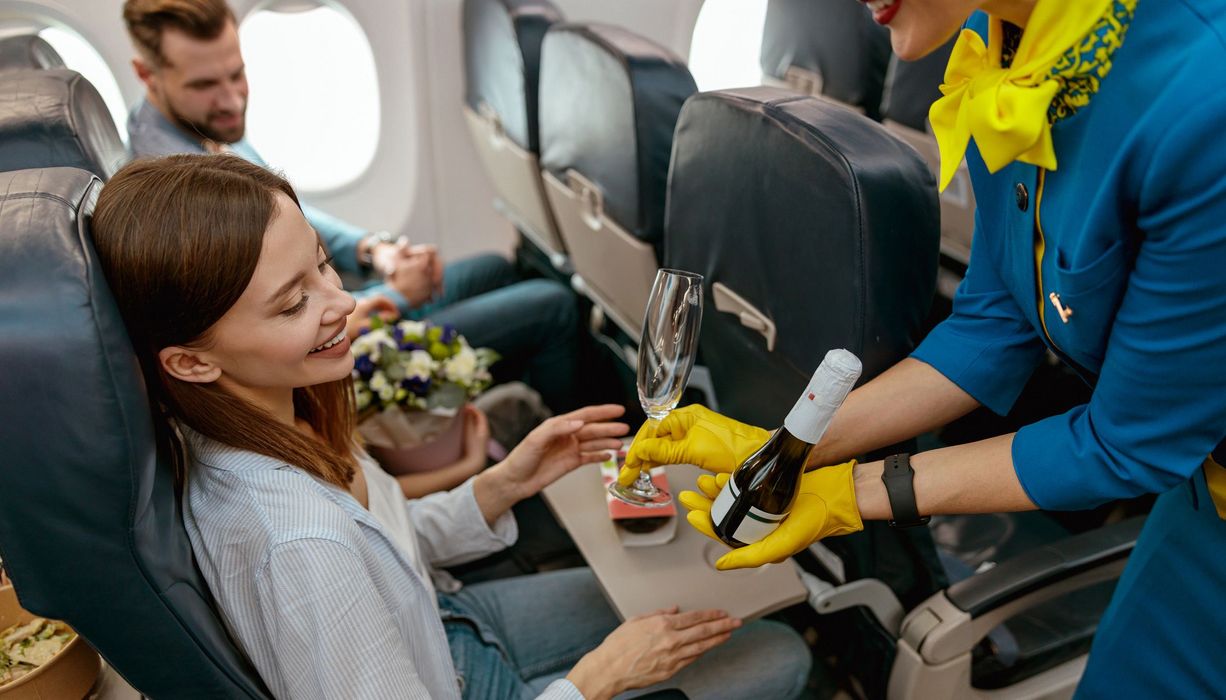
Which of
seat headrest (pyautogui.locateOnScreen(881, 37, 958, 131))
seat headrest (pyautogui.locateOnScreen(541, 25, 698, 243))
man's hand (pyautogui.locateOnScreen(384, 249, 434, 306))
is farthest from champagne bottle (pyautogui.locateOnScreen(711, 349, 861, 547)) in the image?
man's hand (pyautogui.locateOnScreen(384, 249, 434, 306))

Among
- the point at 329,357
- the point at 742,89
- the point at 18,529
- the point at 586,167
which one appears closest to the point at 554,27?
the point at 586,167

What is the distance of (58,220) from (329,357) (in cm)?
43

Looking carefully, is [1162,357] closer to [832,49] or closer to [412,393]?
Answer: [412,393]

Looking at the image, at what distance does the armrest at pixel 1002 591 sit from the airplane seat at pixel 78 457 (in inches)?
43.1

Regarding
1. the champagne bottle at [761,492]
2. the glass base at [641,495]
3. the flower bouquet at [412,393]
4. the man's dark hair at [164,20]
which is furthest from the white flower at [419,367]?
the man's dark hair at [164,20]

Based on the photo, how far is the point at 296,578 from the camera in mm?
1110

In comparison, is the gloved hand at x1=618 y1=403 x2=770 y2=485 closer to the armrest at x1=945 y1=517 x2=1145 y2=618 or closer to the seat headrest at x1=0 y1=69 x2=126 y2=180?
the armrest at x1=945 y1=517 x2=1145 y2=618

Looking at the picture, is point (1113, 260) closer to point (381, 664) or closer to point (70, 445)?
point (381, 664)

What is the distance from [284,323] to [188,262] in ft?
0.51

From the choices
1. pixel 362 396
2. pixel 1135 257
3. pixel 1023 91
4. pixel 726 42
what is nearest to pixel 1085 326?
pixel 1135 257

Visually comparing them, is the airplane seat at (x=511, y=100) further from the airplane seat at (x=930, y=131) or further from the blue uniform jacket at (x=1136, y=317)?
the blue uniform jacket at (x=1136, y=317)

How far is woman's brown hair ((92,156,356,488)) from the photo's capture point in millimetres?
1075

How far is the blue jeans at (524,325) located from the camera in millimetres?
3053

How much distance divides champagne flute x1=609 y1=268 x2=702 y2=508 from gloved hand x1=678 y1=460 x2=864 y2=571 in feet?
0.80
